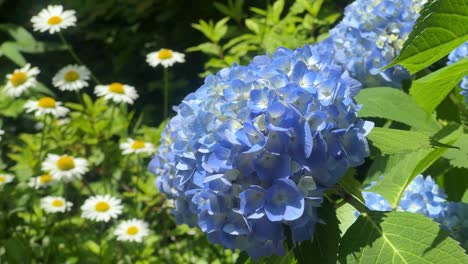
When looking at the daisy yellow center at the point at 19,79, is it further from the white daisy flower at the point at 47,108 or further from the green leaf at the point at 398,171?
the green leaf at the point at 398,171

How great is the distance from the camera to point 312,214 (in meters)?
0.97

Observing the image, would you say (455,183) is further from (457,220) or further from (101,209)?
(101,209)

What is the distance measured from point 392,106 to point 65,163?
1311mm

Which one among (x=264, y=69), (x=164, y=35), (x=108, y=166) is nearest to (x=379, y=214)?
(x=264, y=69)

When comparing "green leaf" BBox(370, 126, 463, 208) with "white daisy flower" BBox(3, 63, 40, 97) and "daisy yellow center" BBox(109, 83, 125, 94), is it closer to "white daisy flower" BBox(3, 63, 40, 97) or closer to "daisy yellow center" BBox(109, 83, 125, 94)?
"daisy yellow center" BBox(109, 83, 125, 94)

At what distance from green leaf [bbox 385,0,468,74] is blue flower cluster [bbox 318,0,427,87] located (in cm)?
85

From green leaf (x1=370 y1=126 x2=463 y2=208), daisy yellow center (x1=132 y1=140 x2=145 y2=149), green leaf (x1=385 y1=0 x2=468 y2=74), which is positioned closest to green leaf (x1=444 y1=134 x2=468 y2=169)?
green leaf (x1=370 y1=126 x2=463 y2=208)

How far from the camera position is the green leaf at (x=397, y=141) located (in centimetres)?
99

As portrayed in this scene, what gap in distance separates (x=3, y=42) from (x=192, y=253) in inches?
68.8

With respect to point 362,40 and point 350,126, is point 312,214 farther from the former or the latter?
point 362,40

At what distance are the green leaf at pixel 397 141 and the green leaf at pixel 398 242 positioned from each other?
0.09 metres

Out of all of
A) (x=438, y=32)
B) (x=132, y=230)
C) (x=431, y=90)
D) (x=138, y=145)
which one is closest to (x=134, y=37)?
(x=138, y=145)

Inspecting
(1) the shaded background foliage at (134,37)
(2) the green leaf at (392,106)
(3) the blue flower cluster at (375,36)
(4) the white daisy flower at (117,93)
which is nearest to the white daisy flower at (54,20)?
(4) the white daisy flower at (117,93)

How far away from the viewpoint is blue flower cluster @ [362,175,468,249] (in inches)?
48.1
